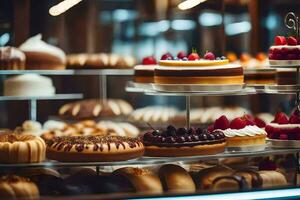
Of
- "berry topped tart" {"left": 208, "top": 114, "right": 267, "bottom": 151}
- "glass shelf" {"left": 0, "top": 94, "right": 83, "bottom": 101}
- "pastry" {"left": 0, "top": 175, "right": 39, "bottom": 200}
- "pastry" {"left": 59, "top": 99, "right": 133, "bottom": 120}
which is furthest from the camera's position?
"pastry" {"left": 59, "top": 99, "right": 133, "bottom": 120}

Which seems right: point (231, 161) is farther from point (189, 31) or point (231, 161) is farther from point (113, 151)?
point (189, 31)

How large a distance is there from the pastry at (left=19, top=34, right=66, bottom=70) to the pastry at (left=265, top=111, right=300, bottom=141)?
2110mm

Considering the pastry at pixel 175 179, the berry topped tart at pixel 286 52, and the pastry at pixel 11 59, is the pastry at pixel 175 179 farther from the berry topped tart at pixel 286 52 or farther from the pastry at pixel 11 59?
the pastry at pixel 11 59

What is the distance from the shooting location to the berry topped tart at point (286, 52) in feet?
12.3

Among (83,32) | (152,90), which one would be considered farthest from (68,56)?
(152,90)

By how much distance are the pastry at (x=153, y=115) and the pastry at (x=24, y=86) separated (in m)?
0.96

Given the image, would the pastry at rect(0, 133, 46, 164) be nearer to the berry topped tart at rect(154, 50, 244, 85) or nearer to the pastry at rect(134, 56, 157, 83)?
the berry topped tart at rect(154, 50, 244, 85)

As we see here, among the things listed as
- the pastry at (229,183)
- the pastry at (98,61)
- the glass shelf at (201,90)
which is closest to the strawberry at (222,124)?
the glass shelf at (201,90)

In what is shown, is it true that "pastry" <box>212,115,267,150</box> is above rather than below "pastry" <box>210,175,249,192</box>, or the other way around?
above

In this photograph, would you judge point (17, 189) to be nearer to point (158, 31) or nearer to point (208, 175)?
point (208, 175)

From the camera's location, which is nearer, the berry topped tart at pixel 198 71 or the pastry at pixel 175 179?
the pastry at pixel 175 179

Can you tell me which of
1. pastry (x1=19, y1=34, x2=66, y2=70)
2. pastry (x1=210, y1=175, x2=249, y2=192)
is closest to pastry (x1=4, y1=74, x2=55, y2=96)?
pastry (x1=19, y1=34, x2=66, y2=70)

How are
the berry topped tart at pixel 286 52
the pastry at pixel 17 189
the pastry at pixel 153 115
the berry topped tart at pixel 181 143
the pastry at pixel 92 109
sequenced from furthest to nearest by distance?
1. the pastry at pixel 153 115
2. the pastry at pixel 92 109
3. the berry topped tart at pixel 286 52
4. the berry topped tart at pixel 181 143
5. the pastry at pixel 17 189

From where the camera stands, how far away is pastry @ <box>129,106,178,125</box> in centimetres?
595
